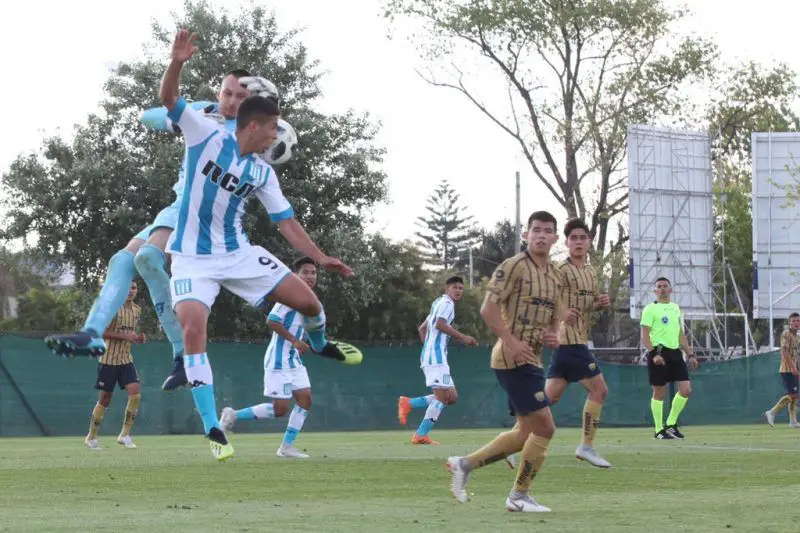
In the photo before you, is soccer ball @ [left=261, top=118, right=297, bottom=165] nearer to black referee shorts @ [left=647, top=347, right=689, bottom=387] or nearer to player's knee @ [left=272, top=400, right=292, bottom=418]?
player's knee @ [left=272, top=400, right=292, bottom=418]

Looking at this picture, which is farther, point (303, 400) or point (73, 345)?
point (303, 400)

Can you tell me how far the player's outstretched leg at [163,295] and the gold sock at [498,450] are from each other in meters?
2.28

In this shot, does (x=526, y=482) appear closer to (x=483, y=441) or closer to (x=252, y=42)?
(x=483, y=441)

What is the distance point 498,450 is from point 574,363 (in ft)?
16.7

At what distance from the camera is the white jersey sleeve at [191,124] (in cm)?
938

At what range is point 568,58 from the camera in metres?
47.1

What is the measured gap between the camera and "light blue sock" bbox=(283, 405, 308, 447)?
16.0 m

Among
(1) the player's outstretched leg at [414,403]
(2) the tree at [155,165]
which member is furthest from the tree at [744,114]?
(1) the player's outstretched leg at [414,403]

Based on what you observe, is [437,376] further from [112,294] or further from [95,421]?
[112,294]

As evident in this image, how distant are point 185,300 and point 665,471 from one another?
5104mm

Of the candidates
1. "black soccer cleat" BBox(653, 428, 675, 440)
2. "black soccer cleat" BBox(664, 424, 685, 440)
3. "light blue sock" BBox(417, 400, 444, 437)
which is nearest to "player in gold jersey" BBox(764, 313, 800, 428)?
Result: "black soccer cleat" BBox(664, 424, 685, 440)

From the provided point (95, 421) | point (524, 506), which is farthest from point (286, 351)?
point (524, 506)

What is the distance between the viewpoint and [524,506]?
27.7 ft

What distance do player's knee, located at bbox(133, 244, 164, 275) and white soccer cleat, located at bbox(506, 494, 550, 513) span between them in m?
3.12
